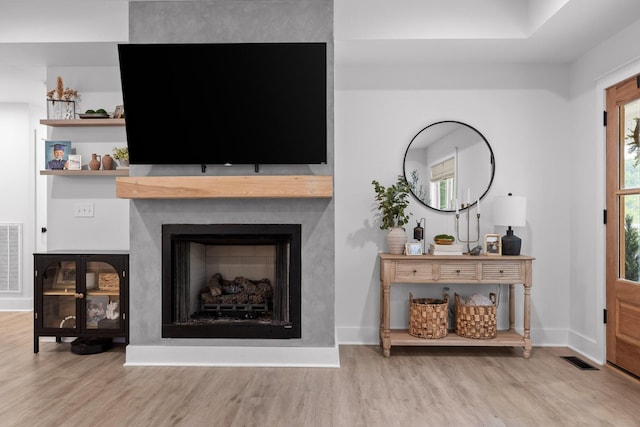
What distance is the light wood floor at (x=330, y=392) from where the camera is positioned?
2.55 meters

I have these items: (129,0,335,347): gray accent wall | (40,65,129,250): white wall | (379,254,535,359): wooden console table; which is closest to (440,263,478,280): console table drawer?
(379,254,535,359): wooden console table

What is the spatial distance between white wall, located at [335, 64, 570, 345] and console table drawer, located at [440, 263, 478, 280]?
0.49 metres

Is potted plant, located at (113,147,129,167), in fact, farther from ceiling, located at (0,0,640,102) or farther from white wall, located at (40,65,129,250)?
ceiling, located at (0,0,640,102)

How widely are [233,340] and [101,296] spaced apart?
1101 mm

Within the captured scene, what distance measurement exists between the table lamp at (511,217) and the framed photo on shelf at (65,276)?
328 cm

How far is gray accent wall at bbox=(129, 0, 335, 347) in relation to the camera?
→ 11.2 feet

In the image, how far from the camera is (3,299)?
5.41 meters

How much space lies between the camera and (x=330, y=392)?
2926 mm

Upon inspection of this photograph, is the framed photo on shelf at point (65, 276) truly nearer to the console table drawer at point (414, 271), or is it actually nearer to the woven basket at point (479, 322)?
the console table drawer at point (414, 271)

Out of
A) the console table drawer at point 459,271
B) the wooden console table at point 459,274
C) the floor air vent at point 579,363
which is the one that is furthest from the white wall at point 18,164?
the floor air vent at point 579,363

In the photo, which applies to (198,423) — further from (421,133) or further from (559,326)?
(559,326)

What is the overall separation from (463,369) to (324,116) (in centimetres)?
197

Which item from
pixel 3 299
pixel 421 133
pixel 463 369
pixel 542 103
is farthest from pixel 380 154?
pixel 3 299

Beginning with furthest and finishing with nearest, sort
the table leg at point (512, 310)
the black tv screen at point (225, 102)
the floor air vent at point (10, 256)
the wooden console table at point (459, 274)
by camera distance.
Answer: the floor air vent at point (10, 256)
the table leg at point (512, 310)
the wooden console table at point (459, 274)
the black tv screen at point (225, 102)
